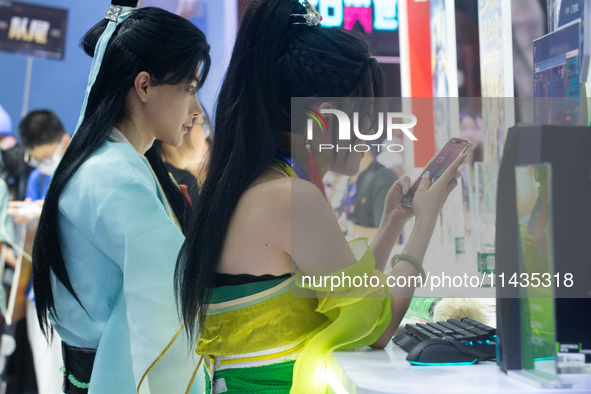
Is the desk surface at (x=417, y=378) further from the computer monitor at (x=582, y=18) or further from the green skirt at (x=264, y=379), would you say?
the computer monitor at (x=582, y=18)

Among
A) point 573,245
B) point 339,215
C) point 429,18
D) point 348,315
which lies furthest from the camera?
point 429,18

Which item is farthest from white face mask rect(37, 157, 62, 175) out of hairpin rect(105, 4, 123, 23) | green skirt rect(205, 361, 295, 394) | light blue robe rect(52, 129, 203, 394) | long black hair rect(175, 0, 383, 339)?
green skirt rect(205, 361, 295, 394)

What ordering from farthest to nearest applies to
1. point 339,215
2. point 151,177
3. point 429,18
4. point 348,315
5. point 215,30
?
point 215,30 < point 429,18 < point 151,177 < point 339,215 < point 348,315

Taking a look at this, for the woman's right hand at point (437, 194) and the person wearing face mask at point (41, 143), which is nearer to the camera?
the woman's right hand at point (437, 194)

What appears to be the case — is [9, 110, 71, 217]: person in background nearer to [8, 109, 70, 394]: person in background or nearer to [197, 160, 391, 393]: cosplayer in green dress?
[8, 109, 70, 394]: person in background

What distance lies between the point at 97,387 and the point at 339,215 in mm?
743

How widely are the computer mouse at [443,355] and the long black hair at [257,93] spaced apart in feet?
1.27

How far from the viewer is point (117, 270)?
4.26 ft

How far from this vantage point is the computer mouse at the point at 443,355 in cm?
80

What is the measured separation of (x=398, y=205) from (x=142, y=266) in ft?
2.07

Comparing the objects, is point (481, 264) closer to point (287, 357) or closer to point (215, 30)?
point (287, 357)

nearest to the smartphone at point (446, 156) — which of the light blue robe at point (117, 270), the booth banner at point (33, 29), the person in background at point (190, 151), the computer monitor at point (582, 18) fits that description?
the computer monitor at point (582, 18)

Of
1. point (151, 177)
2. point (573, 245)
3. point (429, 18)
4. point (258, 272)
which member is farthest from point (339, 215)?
point (429, 18)

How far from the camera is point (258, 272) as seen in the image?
3.09ft
